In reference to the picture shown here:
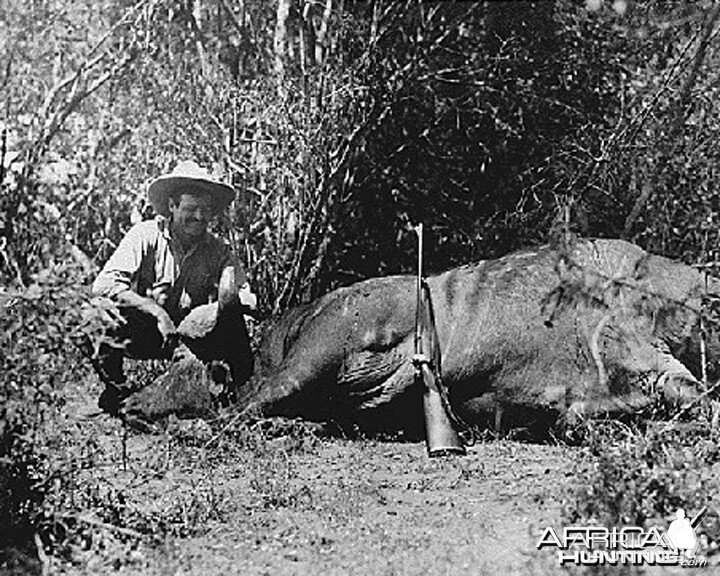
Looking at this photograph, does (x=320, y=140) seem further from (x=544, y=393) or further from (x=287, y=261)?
(x=544, y=393)

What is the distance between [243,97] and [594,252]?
2.48 m

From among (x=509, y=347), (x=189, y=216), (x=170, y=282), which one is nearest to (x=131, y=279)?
(x=170, y=282)

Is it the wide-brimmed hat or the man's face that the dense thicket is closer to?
the wide-brimmed hat

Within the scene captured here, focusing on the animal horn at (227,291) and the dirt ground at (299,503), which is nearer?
the dirt ground at (299,503)

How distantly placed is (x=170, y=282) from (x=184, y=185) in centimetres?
62

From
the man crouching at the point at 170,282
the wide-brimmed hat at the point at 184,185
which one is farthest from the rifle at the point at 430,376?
the wide-brimmed hat at the point at 184,185

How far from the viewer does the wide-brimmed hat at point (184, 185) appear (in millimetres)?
6383

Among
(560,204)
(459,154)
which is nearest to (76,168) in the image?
(459,154)

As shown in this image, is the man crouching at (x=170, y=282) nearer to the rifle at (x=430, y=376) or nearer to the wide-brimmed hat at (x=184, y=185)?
the wide-brimmed hat at (x=184, y=185)

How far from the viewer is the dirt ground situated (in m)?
3.56

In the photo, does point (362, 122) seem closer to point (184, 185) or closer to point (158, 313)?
point (184, 185)

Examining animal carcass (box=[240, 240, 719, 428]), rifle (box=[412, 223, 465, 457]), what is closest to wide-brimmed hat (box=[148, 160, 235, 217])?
animal carcass (box=[240, 240, 719, 428])

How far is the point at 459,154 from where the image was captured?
784 cm

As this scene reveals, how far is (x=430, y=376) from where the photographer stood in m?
5.45
